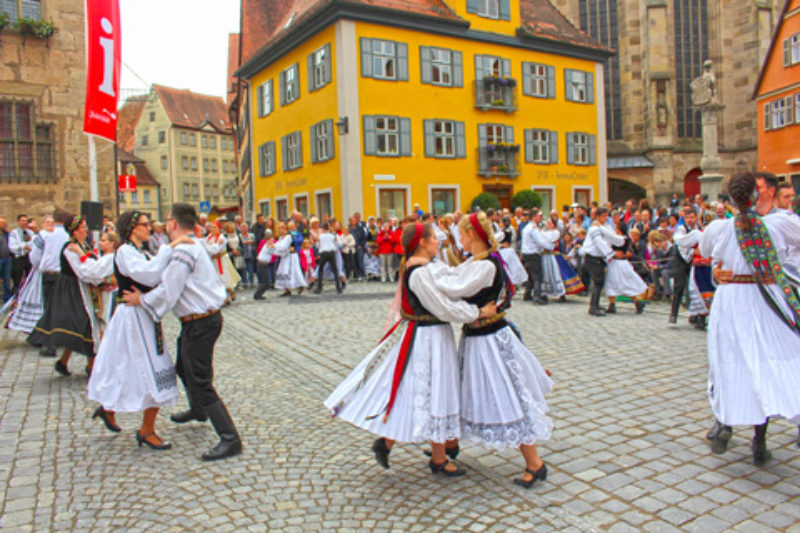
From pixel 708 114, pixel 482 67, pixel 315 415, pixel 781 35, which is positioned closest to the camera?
pixel 315 415

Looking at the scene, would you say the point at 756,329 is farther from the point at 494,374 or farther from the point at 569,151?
the point at 569,151

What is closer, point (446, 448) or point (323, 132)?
point (446, 448)

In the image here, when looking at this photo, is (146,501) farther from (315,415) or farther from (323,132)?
(323,132)

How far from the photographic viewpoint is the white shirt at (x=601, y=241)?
11.5 metres

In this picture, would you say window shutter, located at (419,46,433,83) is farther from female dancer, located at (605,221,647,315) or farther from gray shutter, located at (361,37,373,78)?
female dancer, located at (605,221,647,315)

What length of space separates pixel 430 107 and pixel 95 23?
659 inches

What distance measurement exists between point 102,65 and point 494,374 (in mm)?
10878

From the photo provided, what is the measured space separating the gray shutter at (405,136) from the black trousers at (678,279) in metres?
17.1

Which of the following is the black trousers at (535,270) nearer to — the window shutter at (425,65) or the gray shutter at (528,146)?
the window shutter at (425,65)

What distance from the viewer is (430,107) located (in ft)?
89.1

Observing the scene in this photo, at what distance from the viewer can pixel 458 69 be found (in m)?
28.0

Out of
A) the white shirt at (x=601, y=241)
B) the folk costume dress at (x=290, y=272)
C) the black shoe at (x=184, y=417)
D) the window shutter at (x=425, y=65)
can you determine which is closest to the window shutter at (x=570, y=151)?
the window shutter at (x=425, y=65)

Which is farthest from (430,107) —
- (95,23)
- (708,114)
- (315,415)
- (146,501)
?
(146,501)

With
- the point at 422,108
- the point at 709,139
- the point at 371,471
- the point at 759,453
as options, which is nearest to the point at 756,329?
the point at 759,453
